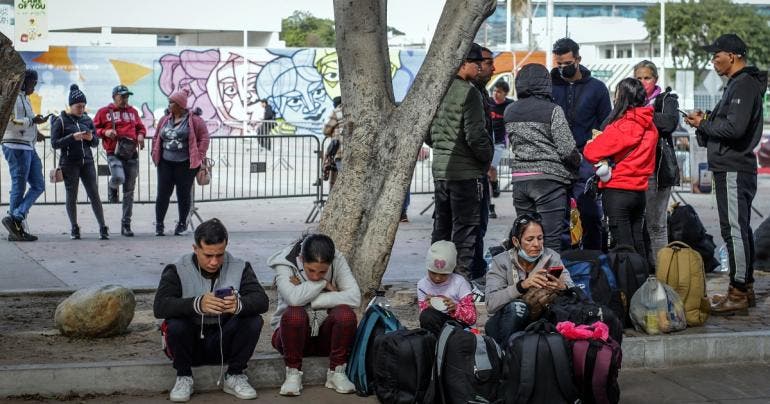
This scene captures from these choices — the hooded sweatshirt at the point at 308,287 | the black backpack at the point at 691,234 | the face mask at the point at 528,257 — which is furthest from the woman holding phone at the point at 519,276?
the black backpack at the point at 691,234

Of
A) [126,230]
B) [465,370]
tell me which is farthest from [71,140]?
[465,370]

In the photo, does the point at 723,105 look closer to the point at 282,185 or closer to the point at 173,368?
the point at 173,368

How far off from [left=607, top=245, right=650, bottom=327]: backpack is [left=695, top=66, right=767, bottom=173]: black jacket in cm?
107

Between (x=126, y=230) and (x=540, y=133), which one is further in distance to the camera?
(x=126, y=230)

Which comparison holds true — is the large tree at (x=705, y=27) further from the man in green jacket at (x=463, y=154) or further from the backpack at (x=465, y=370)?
the backpack at (x=465, y=370)

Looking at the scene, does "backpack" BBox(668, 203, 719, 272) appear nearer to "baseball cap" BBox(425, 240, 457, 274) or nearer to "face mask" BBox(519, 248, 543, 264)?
"face mask" BBox(519, 248, 543, 264)

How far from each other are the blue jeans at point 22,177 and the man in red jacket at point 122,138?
39.8 inches

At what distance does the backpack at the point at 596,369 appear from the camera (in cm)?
618

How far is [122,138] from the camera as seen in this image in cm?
1330

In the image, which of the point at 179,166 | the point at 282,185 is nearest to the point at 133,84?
the point at 282,185

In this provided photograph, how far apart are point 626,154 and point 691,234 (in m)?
1.81

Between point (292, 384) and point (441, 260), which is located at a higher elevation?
point (441, 260)

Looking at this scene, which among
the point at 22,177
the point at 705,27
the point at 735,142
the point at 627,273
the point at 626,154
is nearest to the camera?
the point at 627,273

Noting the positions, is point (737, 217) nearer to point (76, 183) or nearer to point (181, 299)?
point (181, 299)
